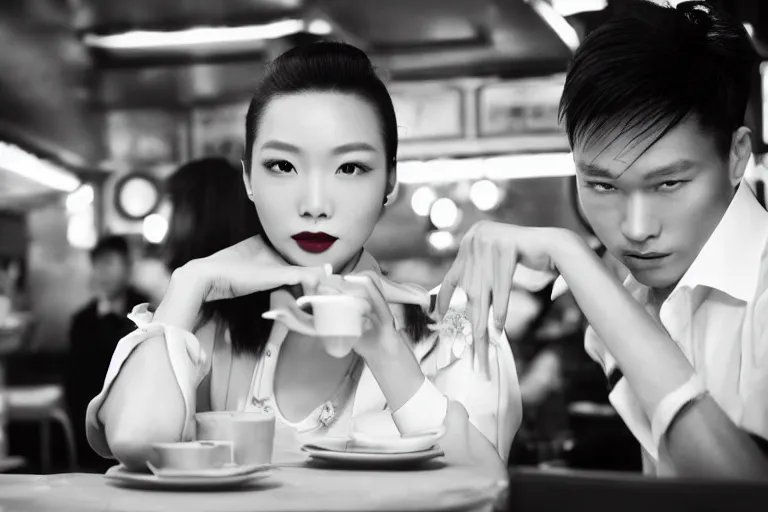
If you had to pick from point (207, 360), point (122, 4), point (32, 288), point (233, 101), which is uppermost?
point (122, 4)

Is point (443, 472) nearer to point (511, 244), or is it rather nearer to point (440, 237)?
point (511, 244)

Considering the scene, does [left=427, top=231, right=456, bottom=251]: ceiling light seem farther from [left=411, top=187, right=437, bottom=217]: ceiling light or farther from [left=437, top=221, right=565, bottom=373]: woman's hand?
[left=437, top=221, right=565, bottom=373]: woman's hand

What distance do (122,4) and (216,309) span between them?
3.27 feet

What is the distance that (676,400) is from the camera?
165cm

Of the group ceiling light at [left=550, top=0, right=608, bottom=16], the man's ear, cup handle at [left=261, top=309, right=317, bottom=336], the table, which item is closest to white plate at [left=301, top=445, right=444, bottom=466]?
the table

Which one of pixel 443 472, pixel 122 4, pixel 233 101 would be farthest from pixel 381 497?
pixel 122 4

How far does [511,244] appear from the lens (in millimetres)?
1796

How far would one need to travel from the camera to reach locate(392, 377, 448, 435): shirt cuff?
178 cm

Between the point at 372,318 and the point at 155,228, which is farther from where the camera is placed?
the point at 155,228

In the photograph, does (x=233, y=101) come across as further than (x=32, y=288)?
No

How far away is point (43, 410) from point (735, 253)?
6.23 feet

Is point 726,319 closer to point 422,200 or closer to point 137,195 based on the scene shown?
point 422,200

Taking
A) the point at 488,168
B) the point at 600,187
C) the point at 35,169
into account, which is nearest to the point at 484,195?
the point at 488,168

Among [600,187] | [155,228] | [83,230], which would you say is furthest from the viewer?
[83,230]
